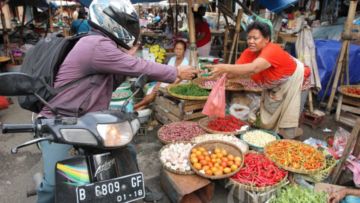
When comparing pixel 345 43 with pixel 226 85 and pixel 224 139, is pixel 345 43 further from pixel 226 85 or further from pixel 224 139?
pixel 224 139

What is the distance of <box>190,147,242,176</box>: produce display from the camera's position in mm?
2992

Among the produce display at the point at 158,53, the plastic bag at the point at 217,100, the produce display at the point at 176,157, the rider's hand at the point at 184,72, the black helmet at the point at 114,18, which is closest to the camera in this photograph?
the black helmet at the point at 114,18

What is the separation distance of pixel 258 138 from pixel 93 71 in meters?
2.67

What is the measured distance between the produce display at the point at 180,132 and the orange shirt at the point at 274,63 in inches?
45.2

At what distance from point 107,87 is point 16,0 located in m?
10.1

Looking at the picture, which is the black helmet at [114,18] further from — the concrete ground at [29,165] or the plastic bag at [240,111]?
the plastic bag at [240,111]

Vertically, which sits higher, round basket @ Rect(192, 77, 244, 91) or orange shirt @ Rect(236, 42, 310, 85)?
orange shirt @ Rect(236, 42, 310, 85)

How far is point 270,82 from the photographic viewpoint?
362cm

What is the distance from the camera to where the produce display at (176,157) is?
311 cm

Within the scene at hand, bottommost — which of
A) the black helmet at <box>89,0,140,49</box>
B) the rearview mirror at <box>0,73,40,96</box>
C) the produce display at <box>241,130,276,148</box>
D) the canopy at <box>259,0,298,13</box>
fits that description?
the produce display at <box>241,130,276,148</box>

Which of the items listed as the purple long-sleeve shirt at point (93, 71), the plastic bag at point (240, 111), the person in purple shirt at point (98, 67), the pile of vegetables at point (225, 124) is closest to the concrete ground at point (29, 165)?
the pile of vegetables at point (225, 124)

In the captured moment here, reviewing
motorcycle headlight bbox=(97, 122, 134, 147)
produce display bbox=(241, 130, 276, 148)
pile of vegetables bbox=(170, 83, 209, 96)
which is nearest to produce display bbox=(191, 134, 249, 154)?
produce display bbox=(241, 130, 276, 148)

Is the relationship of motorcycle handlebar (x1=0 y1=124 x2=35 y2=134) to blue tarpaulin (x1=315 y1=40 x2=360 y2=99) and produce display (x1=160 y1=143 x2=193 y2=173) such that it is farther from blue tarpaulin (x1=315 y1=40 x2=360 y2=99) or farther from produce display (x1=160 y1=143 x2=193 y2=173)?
blue tarpaulin (x1=315 y1=40 x2=360 y2=99)

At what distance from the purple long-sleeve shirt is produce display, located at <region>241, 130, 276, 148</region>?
2111mm
